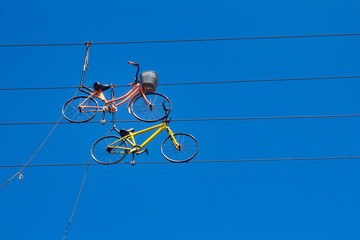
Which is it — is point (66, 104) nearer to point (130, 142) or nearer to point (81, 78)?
point (81, 78)

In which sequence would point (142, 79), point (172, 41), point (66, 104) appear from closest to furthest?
point (142, 79) → point (66, 104) → point (172, 41)

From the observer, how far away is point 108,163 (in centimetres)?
991

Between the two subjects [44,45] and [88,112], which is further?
[44,45]

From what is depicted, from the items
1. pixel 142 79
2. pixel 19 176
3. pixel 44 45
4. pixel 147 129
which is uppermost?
pixel 44 45

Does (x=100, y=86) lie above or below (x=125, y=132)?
above

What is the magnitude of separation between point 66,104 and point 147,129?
1989 millimetres

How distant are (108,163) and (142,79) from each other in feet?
6.49

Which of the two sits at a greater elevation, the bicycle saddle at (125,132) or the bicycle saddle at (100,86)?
the bicycle saddle at (100,86)

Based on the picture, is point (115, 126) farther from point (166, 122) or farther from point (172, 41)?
point (172, 41)

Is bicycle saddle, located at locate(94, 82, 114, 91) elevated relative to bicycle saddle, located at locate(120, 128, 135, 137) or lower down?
elevated

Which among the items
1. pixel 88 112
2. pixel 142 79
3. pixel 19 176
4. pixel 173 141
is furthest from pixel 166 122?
pixel 19 176

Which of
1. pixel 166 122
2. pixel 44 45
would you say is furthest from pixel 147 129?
pixel 44 45

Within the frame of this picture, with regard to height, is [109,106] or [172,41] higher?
[172,41]

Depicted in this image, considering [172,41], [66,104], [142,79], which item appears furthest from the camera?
[172,41]
